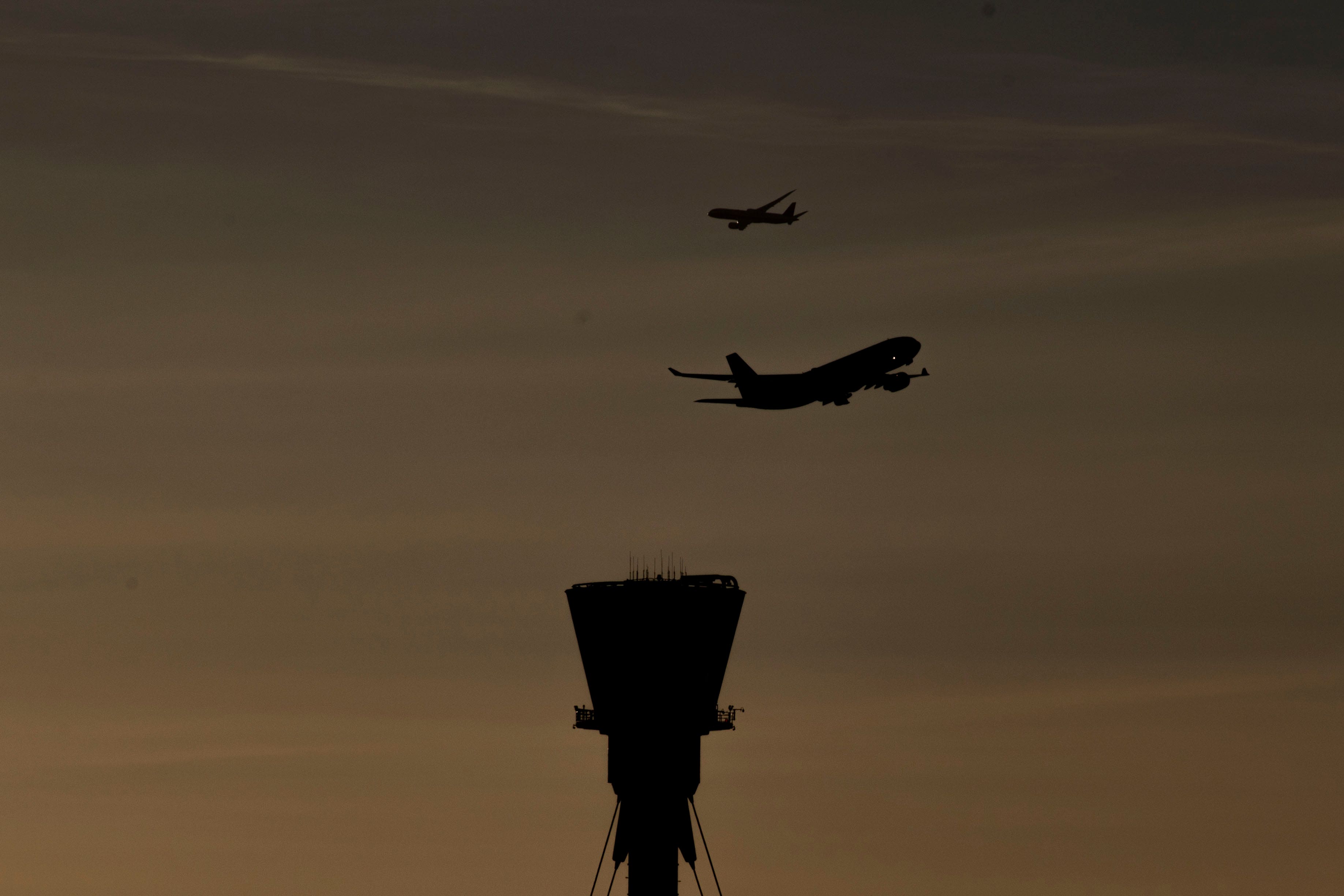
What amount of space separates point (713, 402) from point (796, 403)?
6.40m

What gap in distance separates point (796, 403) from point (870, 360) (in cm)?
621

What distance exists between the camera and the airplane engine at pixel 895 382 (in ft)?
607

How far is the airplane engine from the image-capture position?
607 ft

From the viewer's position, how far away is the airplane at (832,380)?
18600 centimetres

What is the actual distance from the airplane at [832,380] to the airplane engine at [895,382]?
2 cm

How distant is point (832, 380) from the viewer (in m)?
187

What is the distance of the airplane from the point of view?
610ft

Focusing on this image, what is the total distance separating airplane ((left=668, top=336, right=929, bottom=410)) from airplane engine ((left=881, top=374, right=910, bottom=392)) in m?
0.02

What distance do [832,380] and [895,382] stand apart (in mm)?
4457

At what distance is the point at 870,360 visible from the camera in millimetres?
186125

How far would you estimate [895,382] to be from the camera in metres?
185

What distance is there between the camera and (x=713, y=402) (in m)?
186
